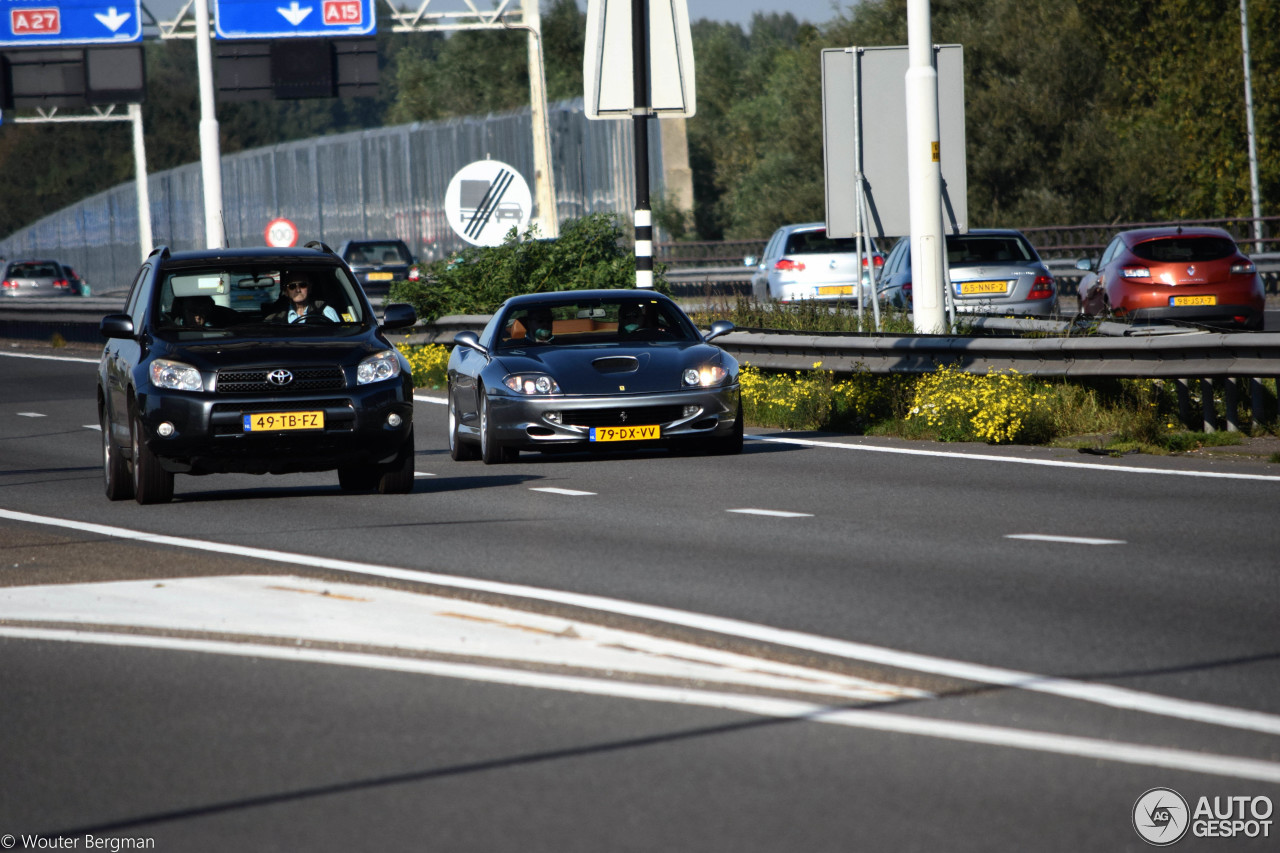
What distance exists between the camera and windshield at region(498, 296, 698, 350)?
52.0 ft

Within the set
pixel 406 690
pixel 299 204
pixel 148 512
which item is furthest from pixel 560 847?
pixel 299 204

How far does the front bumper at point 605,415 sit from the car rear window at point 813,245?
14593 millimetres

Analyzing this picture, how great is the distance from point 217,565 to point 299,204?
5713 cm

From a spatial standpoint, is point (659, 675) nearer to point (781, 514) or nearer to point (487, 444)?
point (781, 514)

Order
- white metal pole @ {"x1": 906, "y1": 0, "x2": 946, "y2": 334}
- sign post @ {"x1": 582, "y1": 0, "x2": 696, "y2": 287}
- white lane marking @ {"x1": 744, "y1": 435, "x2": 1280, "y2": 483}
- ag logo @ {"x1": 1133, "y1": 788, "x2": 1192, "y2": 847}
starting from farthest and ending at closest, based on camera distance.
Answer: sign post @ {"x1": 582, "y1": 0, "x2": 696, "y2": 287} → white metal pole @ {"x1": 906, "y1": 0, "x2": 946, "y2": 334} → white lane marking @ {"x1": 744, "y1": 435, "x2": 1280, "y2": 483} → ag logo @ {"x1": 1133, "y1": 788, "x2": 1192, "y2": 847}

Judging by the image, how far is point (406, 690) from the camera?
6605 mm

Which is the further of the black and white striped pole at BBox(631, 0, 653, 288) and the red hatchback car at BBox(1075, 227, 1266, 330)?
the red hatchback car at BBox(1075, 227, 1266, 330)

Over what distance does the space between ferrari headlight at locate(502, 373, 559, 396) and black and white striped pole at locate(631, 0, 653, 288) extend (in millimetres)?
5701

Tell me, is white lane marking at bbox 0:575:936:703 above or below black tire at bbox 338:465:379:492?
below

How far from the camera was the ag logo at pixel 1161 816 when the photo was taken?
4727 mm

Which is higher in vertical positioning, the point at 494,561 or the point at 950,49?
the point at 950,49

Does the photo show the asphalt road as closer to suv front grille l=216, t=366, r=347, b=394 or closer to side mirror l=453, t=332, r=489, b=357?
suv front grille l=216, t=366, r=347, b=394

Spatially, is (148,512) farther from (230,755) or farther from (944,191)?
(944,191)

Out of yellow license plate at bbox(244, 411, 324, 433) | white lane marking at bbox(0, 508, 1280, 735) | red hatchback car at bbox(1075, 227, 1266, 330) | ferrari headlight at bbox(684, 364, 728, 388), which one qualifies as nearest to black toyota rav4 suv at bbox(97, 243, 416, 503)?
yellow license plate at bbox(244, 411, 324, 433)
